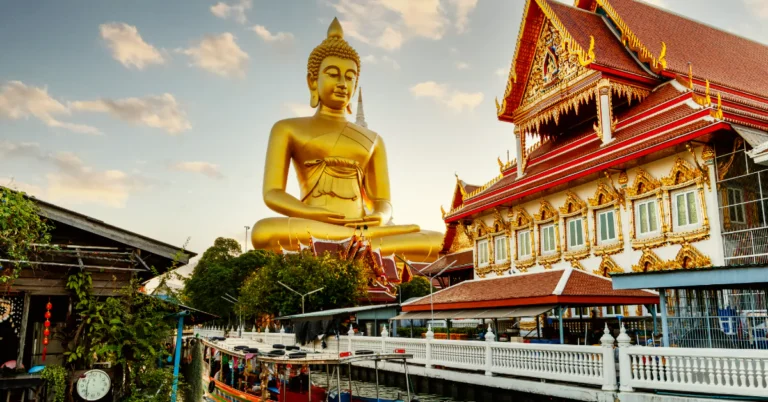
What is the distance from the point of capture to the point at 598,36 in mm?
20984

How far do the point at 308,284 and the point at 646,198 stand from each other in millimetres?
16465

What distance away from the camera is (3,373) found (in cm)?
915

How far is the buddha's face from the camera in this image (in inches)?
1508

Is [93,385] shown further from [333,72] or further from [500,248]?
[333,72]

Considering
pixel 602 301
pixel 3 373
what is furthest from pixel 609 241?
pixel 3 373

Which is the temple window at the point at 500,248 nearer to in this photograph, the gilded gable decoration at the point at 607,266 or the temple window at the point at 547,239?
the temple window at the point at 547,239

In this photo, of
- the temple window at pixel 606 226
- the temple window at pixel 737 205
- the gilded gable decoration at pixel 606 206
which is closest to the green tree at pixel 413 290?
the gilded gable decoration at pixel 606 206

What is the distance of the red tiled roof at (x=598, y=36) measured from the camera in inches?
758

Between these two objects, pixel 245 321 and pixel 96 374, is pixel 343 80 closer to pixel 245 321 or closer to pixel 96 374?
pixel 245 321

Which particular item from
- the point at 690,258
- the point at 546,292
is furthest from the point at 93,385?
the point at 690,258

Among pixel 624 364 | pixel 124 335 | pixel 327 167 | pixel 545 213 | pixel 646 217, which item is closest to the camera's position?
pixel 124 335

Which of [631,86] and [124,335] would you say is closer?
[124,335]

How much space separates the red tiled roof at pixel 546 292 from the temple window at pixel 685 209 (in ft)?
8.09

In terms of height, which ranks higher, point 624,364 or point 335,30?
point 335,30
